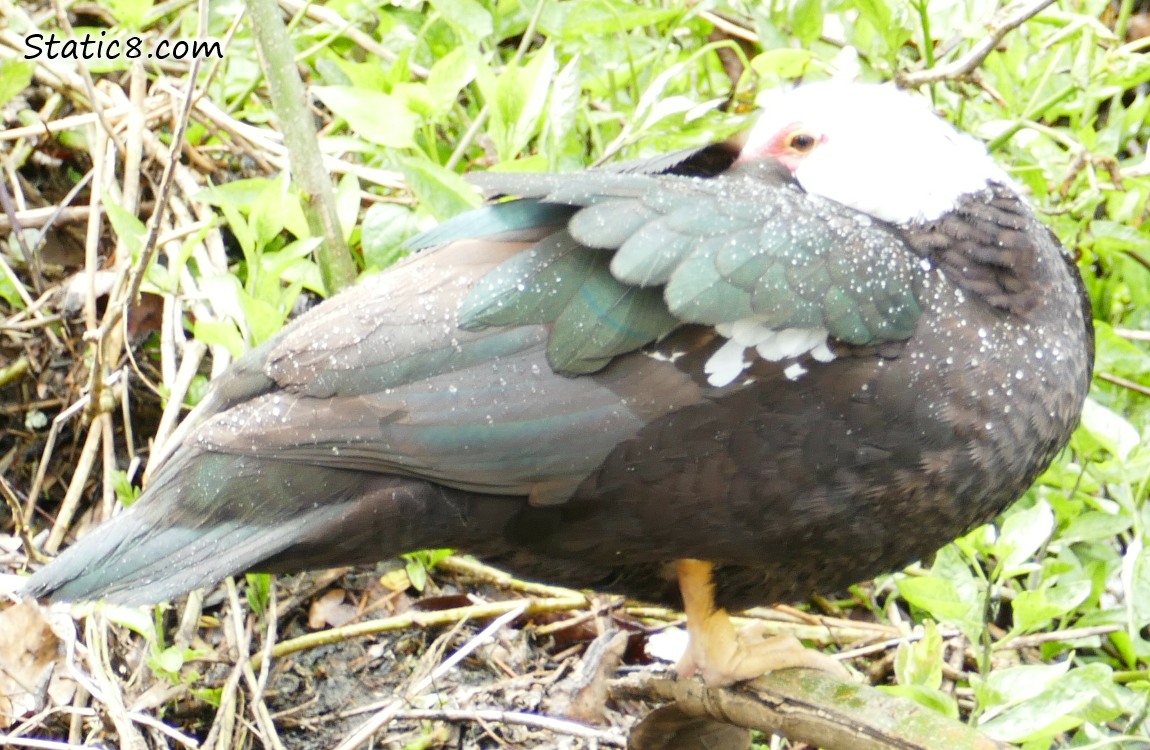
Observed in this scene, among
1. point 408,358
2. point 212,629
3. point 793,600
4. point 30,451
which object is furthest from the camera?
point 30,451

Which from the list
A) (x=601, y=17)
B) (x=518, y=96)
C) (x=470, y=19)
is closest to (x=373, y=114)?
(x=518, y=96)

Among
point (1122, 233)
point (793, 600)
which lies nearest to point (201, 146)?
point (793, 600)

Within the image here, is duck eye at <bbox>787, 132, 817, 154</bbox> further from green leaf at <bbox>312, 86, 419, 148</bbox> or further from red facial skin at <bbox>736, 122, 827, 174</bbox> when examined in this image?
green leaf at <bbox>312, 86, 419, 148</bbox>

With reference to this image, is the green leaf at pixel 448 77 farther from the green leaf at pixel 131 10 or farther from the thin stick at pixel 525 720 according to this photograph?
the thin stick at pixel 525 720

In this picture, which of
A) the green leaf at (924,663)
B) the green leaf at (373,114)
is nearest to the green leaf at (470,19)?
the green leaf at (373,114)

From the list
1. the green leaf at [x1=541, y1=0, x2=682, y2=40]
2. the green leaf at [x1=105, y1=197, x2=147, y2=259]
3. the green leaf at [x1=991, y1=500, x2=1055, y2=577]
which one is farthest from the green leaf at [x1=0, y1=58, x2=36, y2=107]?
the green leaf at [x1=991, y1=500, x2=1055, y2=577]

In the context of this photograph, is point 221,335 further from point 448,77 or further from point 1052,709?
point 1052,709

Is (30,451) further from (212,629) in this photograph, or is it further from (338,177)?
(338,177)
